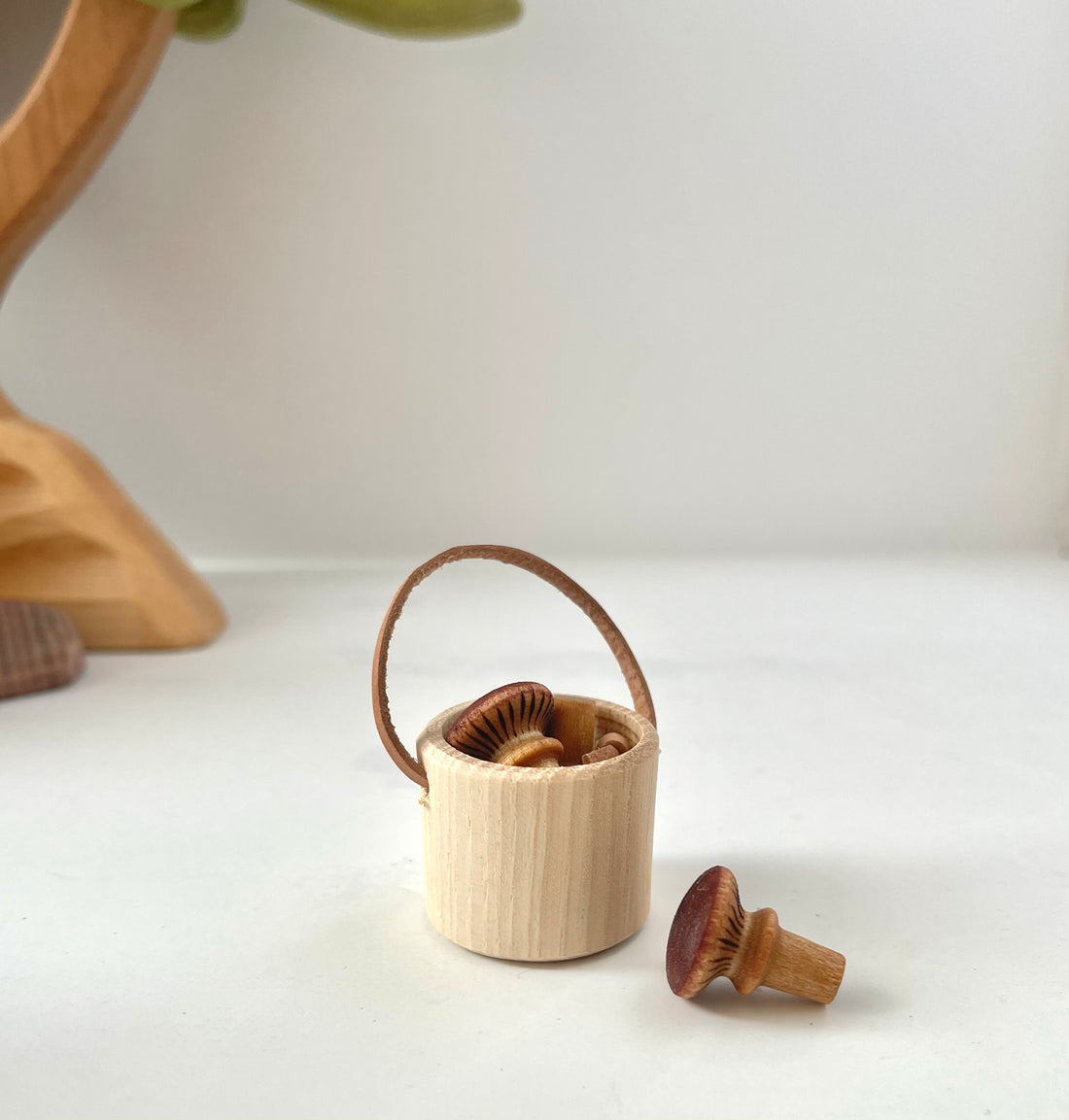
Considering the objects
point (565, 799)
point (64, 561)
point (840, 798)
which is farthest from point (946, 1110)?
point (64, 561)

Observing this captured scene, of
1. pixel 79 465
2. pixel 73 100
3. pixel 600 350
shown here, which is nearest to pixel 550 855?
pixel 79 465

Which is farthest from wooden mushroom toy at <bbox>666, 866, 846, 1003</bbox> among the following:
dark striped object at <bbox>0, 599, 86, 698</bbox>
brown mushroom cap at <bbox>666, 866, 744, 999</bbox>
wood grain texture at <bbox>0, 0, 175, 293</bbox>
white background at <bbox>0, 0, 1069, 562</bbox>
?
white background at <bbox>0, 0, 1069, 562</bbox>

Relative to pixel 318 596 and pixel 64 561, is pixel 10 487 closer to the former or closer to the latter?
pixel 64 561

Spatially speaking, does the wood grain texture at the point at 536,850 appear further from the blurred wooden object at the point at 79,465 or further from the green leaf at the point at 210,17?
the green leaf at the point at 210,17

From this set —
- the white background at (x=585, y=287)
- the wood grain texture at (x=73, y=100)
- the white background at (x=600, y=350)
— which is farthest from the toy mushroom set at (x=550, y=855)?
the white background at (x=585, y=287)

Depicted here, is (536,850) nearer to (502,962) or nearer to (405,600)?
(502,962)

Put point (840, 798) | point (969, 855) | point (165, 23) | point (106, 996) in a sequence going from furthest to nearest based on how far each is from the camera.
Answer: point (165, 23) → point (840, 798) → point (969, 855) → point (106, 996)

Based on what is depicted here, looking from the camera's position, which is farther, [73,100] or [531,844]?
[73,100]
